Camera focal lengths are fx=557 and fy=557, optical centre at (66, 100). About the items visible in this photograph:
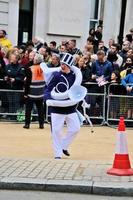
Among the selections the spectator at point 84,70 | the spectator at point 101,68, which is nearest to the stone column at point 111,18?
the spectator at point 101,68

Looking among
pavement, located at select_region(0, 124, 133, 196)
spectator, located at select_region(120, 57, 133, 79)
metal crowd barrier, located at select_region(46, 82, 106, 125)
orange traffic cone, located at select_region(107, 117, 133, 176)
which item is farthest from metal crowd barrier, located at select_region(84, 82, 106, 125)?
orange traffic cone, located at select_region(107, 117, 133, 176)

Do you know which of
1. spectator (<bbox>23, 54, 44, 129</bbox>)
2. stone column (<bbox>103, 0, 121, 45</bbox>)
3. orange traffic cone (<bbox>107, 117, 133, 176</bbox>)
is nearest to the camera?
orange traffic cone (<bbox>107, 117, 133, 176</bbox>)

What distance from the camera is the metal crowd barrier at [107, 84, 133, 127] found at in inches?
575

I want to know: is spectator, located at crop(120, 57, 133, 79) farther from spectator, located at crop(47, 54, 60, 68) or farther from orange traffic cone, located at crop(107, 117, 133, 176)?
orange traffic cone, located at crop(107, 117, 133, 176)

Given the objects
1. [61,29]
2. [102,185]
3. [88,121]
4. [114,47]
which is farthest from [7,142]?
[61,29]

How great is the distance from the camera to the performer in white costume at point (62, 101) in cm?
988

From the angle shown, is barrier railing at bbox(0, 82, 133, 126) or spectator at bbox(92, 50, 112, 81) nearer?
barrier railing at bbox(0, 82, 133, 126)

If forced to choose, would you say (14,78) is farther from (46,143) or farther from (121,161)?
(121,161)

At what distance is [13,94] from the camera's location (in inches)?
583

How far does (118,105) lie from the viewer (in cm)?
1472

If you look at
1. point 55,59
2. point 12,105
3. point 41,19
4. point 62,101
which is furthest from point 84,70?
point 41,19

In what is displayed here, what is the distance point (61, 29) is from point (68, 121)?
14.2m

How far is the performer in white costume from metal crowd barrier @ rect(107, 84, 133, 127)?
4.72 meters

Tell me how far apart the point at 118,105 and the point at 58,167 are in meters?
6.02
